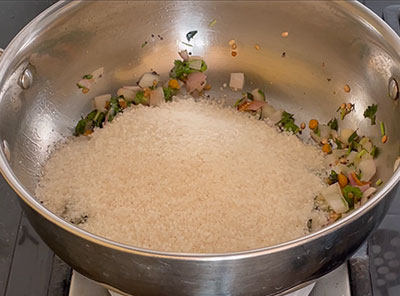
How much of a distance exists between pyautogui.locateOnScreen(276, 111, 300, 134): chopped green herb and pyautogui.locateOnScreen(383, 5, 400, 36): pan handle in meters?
0.30

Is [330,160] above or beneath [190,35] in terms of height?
beneath

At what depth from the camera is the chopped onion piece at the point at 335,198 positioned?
0.85m

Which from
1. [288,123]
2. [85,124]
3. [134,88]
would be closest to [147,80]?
[134,88]

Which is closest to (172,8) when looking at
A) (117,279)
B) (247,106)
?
(247,106)

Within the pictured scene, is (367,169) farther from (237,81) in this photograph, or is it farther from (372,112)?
(237,81)

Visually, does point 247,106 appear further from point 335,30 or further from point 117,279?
point 117,279

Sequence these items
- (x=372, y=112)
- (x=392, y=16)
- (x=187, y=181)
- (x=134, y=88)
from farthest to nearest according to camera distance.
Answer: (x=392, y=16), (x=134, y=88), (x=372, y=112), (x=187, y=181)

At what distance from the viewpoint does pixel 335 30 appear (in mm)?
968

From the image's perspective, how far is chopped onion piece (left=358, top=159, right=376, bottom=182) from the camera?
0.87 m

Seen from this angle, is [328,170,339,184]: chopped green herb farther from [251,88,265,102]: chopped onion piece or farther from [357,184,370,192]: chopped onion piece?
[251,88,265,102]: chopped onion piece

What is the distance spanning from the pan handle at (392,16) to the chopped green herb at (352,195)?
42 cm

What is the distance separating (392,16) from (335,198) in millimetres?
470

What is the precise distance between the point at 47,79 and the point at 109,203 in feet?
0.84

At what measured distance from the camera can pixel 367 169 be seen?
875 mm
